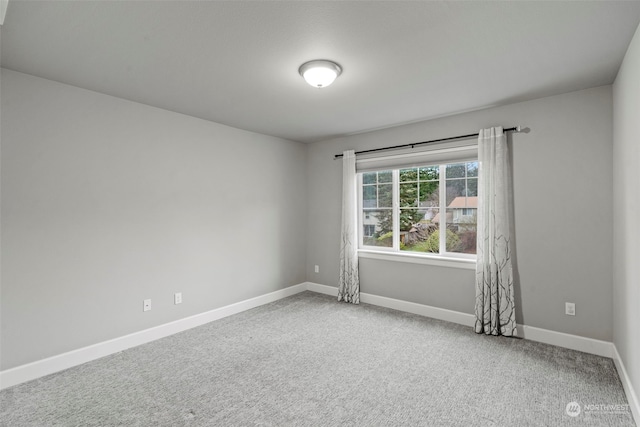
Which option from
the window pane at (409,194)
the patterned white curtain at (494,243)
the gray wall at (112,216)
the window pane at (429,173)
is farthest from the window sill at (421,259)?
the gray wall at (112,216)

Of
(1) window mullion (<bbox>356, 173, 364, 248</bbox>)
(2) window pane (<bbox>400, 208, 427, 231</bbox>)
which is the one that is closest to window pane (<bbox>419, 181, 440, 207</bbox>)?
(2) window pane (<bbox>400, 208, 427, 231</bbox>)

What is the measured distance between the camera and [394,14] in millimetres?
1818

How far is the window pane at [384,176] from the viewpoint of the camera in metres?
4.45

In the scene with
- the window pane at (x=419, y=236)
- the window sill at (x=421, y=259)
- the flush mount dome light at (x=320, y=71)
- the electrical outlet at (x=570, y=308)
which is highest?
the flush mount dome light at (x=320, y=71)

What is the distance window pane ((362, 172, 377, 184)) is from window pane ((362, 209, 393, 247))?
1.38 ft

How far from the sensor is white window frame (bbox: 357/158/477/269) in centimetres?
376

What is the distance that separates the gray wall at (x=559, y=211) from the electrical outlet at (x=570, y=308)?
3 cm

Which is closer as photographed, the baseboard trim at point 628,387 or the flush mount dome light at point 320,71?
the baseboard trim at point 628,387

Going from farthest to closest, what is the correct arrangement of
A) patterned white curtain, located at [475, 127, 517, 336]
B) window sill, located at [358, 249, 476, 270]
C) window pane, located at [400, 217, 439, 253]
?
window pane, located at [400, 217, 439, 253] → window sill, located at [358, 249, 476, 270] → patterned white curtain, located at [475, 127, 517, 336]

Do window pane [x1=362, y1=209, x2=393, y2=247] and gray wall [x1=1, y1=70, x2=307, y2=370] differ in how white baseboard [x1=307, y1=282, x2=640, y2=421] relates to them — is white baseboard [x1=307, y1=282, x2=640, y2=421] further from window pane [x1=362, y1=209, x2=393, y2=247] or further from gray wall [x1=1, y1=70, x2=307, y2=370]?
gray wall [x1=1, y1=70, x2=307, y2=370]

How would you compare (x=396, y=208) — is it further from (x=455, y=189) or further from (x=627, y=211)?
(x=627, y=211)

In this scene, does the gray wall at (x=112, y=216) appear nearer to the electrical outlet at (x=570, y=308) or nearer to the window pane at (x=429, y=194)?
the window pane at (x=429, y=194)

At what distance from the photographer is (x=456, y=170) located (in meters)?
3.86

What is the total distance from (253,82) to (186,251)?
6.68 feet
